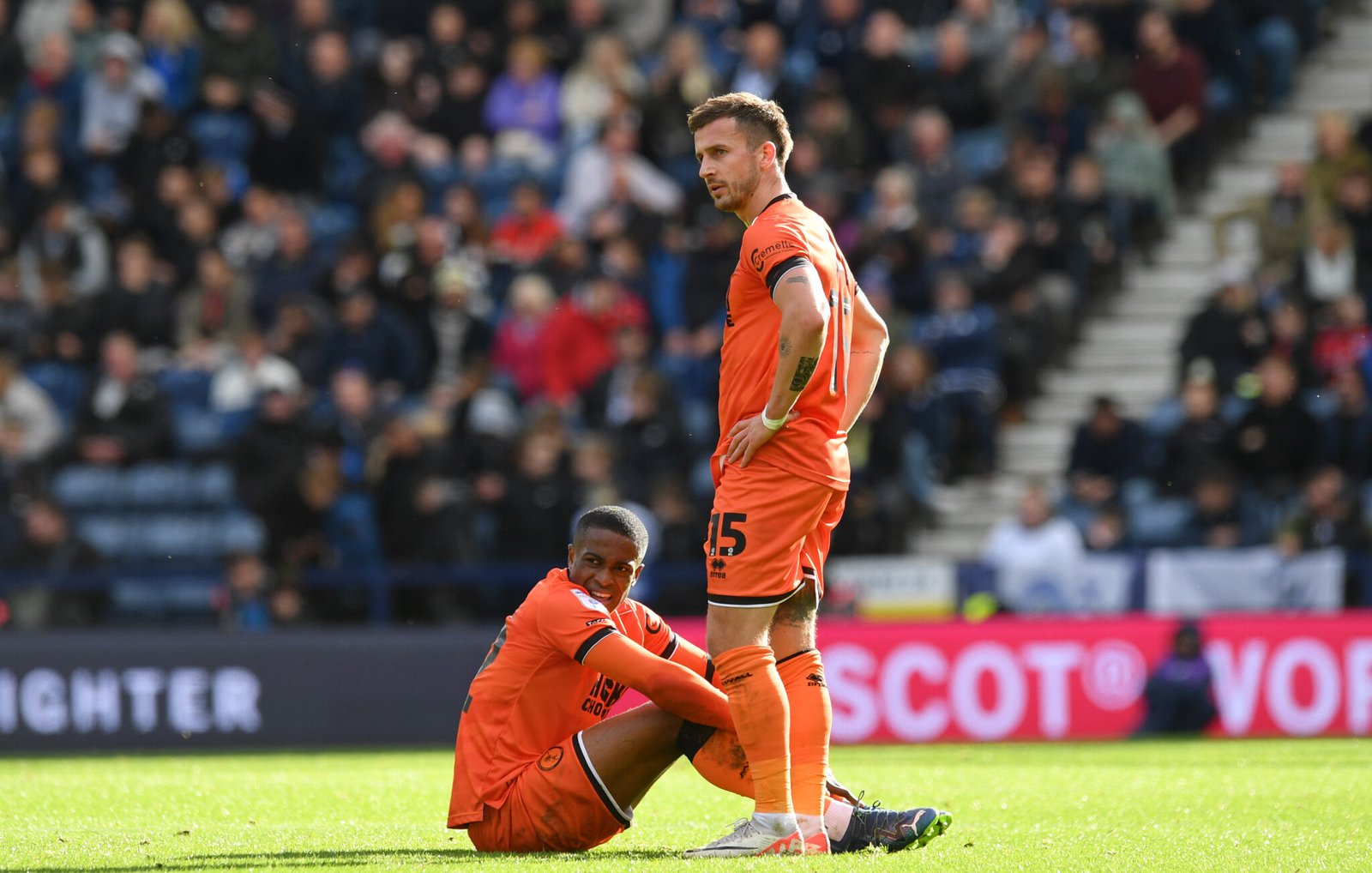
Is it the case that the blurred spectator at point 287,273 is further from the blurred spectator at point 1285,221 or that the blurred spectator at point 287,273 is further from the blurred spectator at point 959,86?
the blurred spectator at point 1285,221

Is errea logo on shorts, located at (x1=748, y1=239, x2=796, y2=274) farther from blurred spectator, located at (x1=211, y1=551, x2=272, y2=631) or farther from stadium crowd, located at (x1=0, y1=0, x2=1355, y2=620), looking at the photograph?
blurred spectator, located at (x1=211, y1=551, x2=272, y2=631)

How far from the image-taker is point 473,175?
18.7 m

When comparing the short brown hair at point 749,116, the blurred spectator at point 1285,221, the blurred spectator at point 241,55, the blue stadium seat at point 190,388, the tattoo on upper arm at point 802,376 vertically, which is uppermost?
the blurred spectator at point 241,55

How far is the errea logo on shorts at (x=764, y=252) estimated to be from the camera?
19.9 ft

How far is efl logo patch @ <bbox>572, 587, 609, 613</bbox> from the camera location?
20.5 feet

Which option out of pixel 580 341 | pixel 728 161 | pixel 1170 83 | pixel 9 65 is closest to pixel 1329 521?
pixel 1170 83

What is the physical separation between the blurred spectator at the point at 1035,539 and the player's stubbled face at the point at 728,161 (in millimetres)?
8302

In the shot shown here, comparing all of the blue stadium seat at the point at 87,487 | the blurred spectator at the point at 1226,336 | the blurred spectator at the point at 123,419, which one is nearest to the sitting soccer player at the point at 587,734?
the blurred spectator at the point at 1226,336

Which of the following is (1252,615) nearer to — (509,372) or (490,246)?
(509,372)

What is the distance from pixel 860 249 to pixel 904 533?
9.17 ft

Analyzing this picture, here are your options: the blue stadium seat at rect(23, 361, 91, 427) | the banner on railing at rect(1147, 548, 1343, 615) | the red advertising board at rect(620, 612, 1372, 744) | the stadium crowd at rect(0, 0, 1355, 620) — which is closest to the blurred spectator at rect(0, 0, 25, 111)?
the stadium crowd at rect(0, 0, 1355, 620)

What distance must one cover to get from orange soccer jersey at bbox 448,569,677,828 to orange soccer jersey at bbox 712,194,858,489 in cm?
67

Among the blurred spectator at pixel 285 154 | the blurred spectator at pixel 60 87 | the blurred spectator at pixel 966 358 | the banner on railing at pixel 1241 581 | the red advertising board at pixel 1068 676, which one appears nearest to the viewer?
the red advertising board at pixel 1068 676

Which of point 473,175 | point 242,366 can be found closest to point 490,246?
point 473,175
